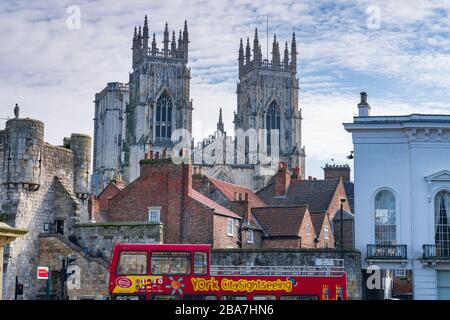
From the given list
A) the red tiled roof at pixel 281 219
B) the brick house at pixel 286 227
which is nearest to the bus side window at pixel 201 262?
the brick house at pixel 286 227

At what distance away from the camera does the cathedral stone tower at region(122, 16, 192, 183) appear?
131500 mm

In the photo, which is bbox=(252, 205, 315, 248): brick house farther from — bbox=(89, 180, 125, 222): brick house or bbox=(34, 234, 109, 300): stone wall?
bbox=(34, 234, 109, 300): stone wall

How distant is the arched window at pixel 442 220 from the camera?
35500 millimetres

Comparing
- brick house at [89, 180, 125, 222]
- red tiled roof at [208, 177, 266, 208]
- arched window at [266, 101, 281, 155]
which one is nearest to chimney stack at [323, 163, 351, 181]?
red tiled roof at [208, 177, 266, 208]

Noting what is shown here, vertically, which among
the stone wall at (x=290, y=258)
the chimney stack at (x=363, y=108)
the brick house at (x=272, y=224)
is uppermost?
the chimney stack at (x=363, y=108)

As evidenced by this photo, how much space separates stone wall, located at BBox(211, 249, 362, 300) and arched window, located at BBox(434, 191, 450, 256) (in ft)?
13.2

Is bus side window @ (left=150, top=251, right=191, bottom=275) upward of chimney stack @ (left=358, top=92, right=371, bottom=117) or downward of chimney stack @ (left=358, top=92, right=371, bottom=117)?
downward

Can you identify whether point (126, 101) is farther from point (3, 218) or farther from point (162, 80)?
point (3, 218)

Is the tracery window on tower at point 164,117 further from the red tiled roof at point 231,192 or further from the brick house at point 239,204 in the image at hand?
the brick house at point 239,204

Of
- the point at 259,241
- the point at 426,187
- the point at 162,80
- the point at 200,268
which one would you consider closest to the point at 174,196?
the point at 259,241

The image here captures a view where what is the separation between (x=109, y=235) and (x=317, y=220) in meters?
20.4

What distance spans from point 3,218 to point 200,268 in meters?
14.8

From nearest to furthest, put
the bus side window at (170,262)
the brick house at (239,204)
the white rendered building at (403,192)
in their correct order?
the bus side window at (170,262) < the white rendered building at (403,192) < the brick house at (239,204)

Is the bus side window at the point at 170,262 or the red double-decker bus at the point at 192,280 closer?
the red double-decker bus at the point at 192,280
